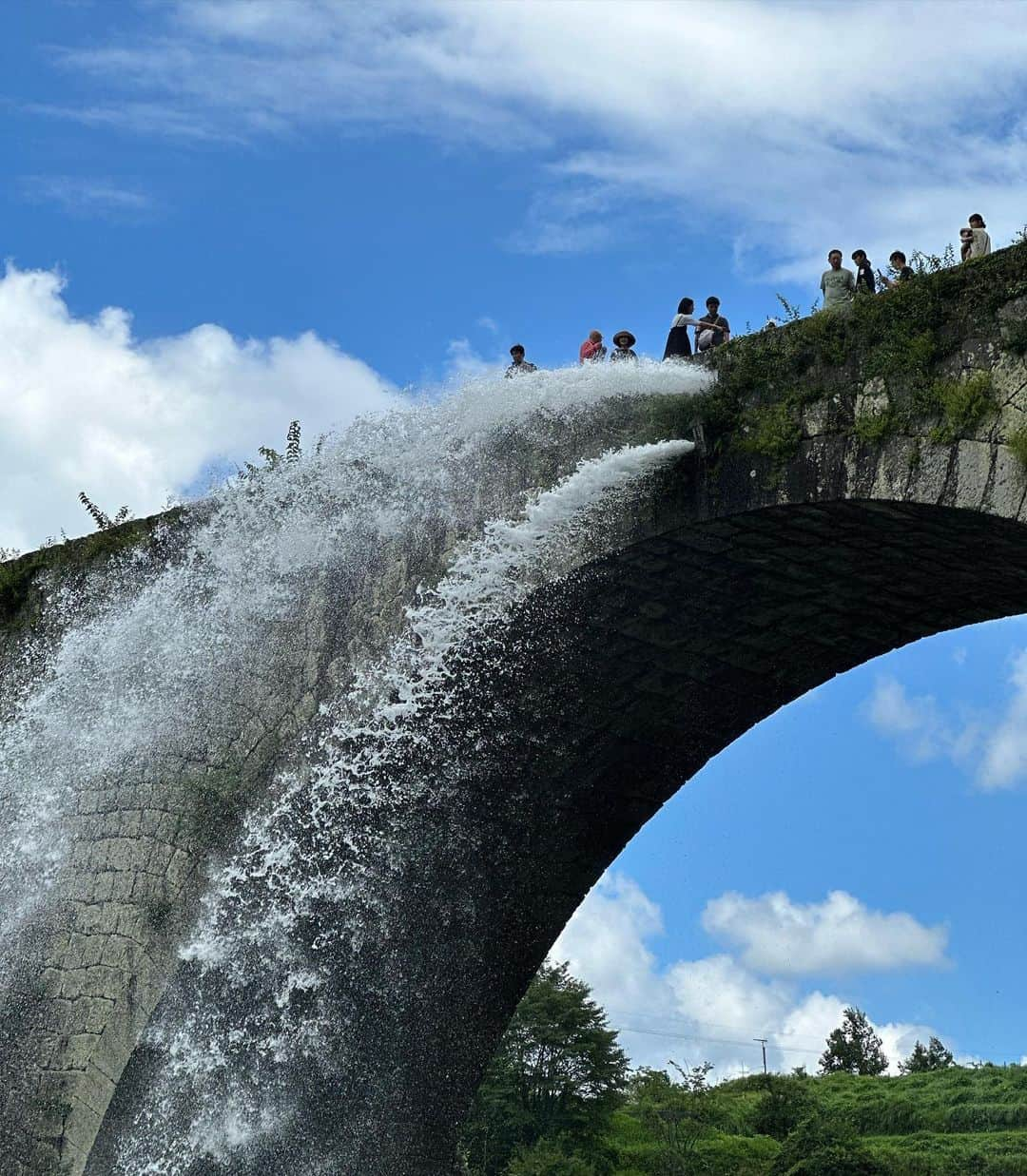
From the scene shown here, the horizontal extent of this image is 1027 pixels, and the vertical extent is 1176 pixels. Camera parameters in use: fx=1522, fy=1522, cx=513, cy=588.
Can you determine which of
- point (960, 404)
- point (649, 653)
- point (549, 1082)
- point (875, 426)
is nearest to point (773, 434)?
point (875, 426)

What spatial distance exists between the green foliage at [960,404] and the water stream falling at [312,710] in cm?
132

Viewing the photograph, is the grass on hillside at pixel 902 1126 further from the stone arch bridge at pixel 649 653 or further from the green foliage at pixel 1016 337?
the green foliage at pixel 1016 337

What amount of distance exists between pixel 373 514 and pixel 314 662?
84cm

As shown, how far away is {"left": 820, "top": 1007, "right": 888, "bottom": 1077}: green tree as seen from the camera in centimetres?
3212

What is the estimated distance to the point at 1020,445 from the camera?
524 centimetres

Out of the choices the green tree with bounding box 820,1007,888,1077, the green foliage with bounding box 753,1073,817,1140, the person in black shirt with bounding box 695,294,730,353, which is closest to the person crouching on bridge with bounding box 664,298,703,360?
the person in black shirt with bounding box 695,294,730,353

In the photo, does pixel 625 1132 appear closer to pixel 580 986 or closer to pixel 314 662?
pixel 580 986

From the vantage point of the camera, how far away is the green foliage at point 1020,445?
5.23 metres

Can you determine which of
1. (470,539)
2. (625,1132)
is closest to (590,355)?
(470,539)

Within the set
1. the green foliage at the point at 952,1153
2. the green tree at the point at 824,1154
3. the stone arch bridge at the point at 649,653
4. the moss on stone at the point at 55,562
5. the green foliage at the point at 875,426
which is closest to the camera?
the stone arch bridge at the point at 649,653

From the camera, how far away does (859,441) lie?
5.95 m

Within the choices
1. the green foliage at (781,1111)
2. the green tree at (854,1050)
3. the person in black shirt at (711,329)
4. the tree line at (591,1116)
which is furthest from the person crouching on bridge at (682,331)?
the green tree at (854,1050)

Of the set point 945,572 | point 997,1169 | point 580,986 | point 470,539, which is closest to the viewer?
point 945,572

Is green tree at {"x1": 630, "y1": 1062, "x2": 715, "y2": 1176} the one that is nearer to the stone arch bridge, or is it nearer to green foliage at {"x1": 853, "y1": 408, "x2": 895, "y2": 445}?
the stone arch bridge
